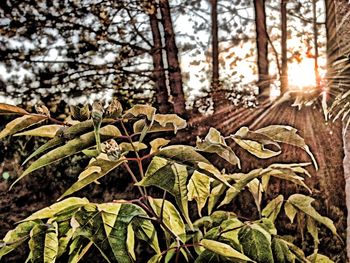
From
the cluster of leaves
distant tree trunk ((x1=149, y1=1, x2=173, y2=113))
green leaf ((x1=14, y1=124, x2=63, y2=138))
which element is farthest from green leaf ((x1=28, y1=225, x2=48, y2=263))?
distant tree trunk ((x1=149, y1=1, x2=173, y2=113))

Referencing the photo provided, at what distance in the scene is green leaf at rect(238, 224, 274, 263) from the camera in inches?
22.1

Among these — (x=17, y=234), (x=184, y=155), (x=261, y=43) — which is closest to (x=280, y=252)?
(x=184, y=155)

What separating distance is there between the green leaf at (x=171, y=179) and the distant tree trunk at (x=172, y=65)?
18.6ft

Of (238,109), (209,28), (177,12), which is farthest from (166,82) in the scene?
(209,28)

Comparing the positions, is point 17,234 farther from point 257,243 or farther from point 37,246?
point 257,243

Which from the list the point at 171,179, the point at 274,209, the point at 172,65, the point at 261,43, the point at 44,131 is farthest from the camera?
the point at 261,43

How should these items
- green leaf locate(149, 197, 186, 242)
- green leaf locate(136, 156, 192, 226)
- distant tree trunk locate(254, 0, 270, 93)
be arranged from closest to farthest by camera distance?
green leaf locate(136, 156, 192, 226) < green leaf locate(149, 197, 186, 242) < distant tree trunk locate(254, 0, 270, 93)

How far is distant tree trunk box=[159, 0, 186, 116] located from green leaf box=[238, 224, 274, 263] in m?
5.58

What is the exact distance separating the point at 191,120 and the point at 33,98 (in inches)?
75.9

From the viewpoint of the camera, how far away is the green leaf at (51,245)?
54 centimetres

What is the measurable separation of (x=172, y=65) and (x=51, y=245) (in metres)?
5.81

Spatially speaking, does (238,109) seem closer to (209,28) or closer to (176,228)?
(209,28)

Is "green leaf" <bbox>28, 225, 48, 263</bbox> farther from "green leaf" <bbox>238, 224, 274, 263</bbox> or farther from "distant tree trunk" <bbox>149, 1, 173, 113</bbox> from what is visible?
"distant tree trunk" <bbox>149, 1, 173, 113</bbox>

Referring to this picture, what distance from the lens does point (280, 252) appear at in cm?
62
